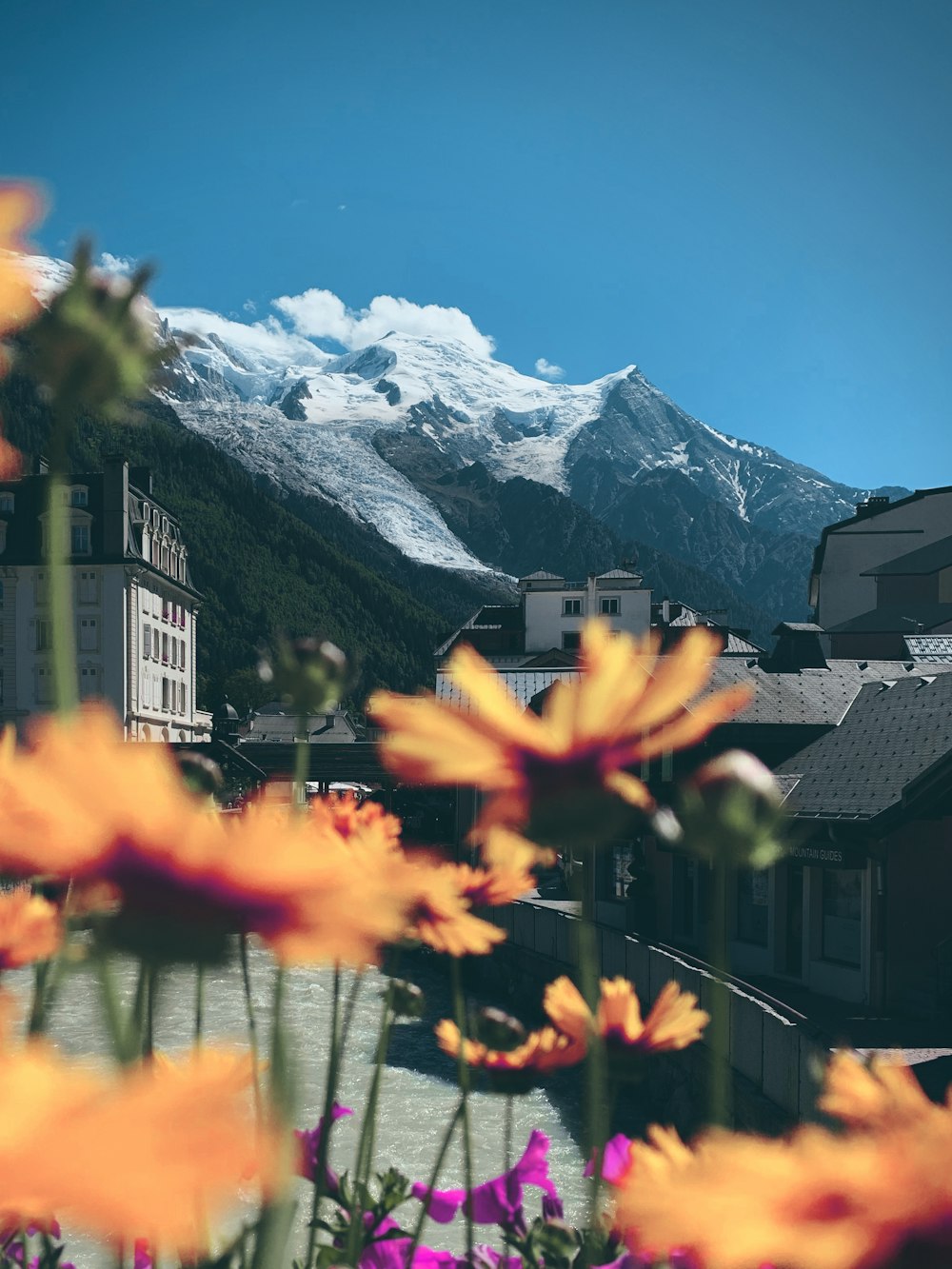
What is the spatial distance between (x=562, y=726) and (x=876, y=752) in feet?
62.8

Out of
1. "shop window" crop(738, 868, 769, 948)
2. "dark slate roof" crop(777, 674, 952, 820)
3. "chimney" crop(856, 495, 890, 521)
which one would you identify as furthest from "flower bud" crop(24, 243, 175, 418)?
"chimney" crop(856, 495, 890, 521)

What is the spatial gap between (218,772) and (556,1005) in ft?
1.40

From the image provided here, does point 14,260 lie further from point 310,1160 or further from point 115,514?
point 115,514

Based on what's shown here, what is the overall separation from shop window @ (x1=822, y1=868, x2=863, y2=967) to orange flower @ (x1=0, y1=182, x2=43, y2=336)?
56.0ft

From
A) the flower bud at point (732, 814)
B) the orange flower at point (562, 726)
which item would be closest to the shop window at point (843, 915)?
the flower bud at point (732, 814)

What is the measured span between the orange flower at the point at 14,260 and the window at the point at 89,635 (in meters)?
49.4

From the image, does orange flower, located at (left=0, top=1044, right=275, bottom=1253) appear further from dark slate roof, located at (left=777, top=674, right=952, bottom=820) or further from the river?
dark slate roof, located at (left=777, top=674, right=952, bottom=820)

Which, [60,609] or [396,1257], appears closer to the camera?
[60,609]

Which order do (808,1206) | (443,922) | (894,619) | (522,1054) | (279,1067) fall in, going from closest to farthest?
1. (808,1206)
2. (279,1067)
3. (443,922)
4. (522,1054)
5. (894,619)

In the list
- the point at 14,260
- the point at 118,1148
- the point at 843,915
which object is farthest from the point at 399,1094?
the point at 118,1148

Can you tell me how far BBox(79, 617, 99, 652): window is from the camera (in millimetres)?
48125

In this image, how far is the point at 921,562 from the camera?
156 feet

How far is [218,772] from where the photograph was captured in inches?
47.0

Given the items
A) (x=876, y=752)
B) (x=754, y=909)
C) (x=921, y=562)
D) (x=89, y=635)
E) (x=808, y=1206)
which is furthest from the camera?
(x=89, y=635)
